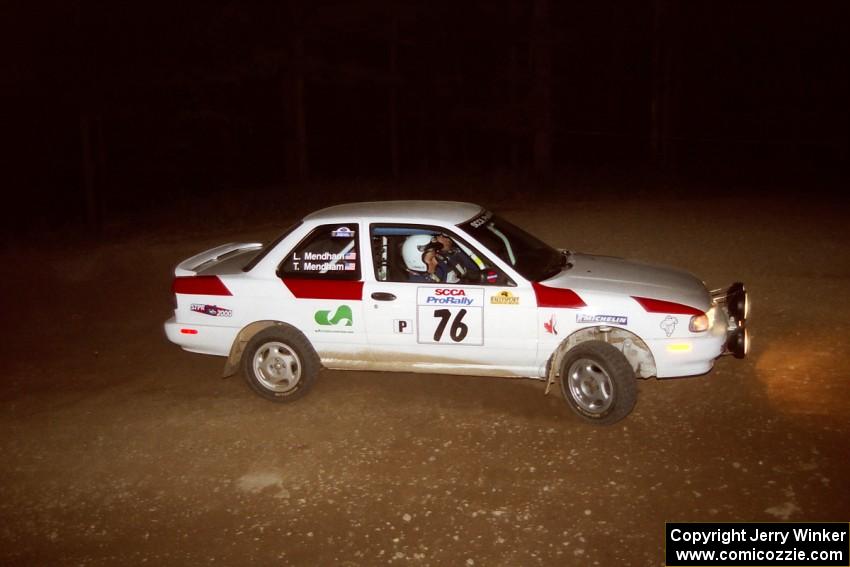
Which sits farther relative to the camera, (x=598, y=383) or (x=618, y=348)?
(x=618, y=348)

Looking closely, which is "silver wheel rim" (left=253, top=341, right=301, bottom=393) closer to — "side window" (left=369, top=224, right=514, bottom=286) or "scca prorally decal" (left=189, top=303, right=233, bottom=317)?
"scca prorally decal" (left=189, top=303, right=233, bottom=317)

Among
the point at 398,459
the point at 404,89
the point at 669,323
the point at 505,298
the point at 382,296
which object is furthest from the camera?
the point at 404,89

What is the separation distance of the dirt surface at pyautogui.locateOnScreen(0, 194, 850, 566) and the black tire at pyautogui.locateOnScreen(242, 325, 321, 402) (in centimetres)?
16

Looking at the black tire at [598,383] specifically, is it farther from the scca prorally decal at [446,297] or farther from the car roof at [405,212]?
the car roof at [405,212]

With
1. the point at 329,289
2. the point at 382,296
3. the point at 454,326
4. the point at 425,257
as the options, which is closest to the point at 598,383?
the point at 454,326

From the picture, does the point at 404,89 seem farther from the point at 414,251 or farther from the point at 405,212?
the point at 414,251

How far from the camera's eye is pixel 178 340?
7297 mm

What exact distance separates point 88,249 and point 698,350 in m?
13.0

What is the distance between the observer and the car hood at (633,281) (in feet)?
20.8

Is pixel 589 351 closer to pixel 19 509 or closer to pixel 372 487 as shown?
pixel 372 487

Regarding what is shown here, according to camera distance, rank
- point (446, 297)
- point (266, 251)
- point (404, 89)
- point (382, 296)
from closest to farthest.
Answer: point (446, 297) < point (382, 296) < point (266, 251) < point (404, 89)

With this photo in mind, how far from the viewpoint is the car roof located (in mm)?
6848

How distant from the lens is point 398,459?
5.95 metres

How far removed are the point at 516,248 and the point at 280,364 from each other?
230 cm
